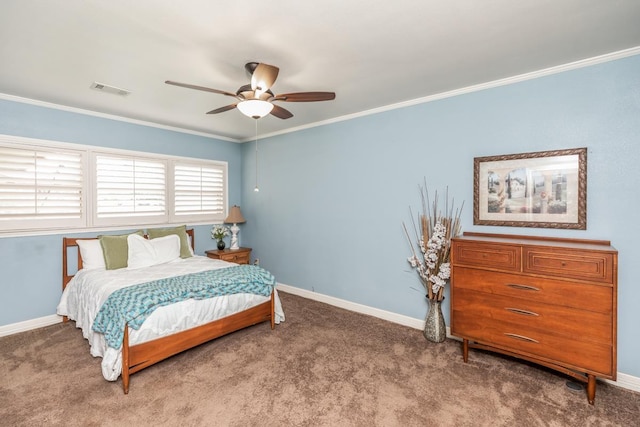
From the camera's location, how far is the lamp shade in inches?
201

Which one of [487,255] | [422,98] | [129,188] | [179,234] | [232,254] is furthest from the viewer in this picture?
[232,254]

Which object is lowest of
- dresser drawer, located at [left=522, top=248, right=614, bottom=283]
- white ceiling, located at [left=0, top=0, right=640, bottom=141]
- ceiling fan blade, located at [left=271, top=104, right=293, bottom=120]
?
dresser drawer, located at [left=522, top=248, right=614, bottom=283]

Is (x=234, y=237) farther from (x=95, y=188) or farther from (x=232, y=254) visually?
(x=95, y=188)

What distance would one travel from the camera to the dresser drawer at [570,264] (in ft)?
6.95

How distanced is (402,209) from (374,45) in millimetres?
1857

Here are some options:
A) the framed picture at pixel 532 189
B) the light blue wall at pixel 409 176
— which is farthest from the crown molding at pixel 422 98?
the framed picture at pixel 532 189

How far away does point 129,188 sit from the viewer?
13.9 feet

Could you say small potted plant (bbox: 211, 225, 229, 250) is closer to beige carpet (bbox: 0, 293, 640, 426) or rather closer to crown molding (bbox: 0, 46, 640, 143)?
crown molding (bbox: 0, 46, 640, 143)

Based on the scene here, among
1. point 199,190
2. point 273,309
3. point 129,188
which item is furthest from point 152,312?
point 199,190

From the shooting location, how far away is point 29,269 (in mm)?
3477

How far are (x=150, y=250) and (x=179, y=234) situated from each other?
1.99ft

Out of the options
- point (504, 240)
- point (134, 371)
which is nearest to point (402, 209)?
point (504, 240)

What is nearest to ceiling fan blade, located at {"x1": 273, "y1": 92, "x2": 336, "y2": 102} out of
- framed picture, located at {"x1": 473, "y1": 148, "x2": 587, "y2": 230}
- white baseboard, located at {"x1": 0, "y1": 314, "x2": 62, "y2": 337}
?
framed picture, located at {"x1": 473, "y1": 148, "x2": 587, "y2": 230}

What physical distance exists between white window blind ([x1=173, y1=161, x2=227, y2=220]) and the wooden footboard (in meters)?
2.30
